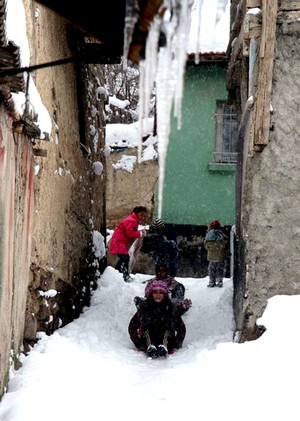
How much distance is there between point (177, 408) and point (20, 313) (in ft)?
5.92

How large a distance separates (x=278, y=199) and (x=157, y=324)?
7.19 ft

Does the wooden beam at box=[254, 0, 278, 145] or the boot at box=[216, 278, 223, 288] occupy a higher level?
the wooden beam at box=[254, 0, 278, 145]

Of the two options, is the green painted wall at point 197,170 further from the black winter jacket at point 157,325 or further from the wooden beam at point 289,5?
the wooden beam at point 289,5

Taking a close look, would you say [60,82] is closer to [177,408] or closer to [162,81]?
[177,408]

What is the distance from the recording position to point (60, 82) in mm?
8508

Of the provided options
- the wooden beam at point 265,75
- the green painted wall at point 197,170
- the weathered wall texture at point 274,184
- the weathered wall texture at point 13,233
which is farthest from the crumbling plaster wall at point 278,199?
the green painted wall at point 197,170

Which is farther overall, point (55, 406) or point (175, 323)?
point (175, 323)

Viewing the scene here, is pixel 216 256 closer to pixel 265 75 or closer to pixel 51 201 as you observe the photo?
pixel 51 201

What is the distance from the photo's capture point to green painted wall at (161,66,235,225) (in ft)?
48.9

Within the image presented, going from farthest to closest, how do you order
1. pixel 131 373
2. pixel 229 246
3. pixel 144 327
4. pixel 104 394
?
pixel 229 246, pixel 144 327, pixel 131 373, pixel 104 394

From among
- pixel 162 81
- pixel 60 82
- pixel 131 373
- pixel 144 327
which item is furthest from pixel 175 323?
pixel 162 81

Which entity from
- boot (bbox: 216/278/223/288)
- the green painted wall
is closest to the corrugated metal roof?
boot (bbox: 216/278/223/288)

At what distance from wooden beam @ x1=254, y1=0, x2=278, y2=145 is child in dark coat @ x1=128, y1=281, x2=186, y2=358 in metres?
2.42

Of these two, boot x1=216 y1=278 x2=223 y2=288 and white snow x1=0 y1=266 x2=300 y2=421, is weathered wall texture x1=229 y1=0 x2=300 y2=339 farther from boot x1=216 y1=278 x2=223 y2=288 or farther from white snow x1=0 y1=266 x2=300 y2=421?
boot x1=216 y1=278 x2=223 y2=288
